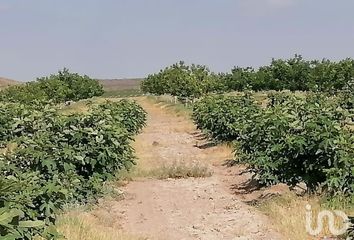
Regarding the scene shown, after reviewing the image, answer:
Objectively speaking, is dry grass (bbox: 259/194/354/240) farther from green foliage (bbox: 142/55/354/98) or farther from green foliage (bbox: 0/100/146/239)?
green foliage (bbox: 142/55/354/98)

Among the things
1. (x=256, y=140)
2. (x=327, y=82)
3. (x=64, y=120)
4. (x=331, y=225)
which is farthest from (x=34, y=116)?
(x=327, y=82)

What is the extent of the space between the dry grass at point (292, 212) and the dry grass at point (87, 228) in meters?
1.89

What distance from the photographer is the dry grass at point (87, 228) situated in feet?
23.5

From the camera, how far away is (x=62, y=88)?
2410 inches

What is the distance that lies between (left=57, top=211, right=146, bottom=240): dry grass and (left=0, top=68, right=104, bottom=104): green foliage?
40333 mm

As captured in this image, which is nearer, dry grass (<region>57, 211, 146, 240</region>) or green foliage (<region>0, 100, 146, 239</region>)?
dry grass (<region>57, 211, 146, 240</region>)

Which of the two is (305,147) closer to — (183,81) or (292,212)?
(292,212)

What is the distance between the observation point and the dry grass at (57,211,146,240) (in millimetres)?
7172

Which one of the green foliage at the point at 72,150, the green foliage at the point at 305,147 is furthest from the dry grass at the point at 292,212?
the green foliage at the point at 72,150

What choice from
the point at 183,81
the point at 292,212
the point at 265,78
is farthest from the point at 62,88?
the point at 292,212

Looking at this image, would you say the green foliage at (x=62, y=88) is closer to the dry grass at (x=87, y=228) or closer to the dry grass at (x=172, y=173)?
the dry grass at (x=172, y=173)

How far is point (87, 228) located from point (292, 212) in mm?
2802

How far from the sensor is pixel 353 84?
30.6 meters

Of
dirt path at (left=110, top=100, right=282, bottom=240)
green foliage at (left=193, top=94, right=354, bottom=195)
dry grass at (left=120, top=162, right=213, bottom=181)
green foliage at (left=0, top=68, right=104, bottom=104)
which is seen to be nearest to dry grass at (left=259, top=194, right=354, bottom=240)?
dirt path at (left=110, top=100, right=282, bottom=240)
